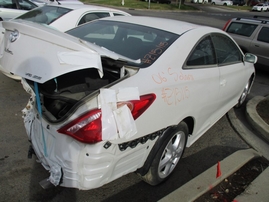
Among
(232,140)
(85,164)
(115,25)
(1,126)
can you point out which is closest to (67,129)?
(85,164)

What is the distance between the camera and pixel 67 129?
188 cm

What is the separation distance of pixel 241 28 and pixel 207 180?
655cm

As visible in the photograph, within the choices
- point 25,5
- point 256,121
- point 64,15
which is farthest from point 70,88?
point 25,5

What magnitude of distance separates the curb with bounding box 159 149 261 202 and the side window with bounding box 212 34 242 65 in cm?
123

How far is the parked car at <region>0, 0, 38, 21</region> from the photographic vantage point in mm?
7625

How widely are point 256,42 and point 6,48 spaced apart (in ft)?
22.9

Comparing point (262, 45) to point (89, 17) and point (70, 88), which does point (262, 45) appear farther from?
point (70, 88)

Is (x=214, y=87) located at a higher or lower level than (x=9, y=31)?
lower

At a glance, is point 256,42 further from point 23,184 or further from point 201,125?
point 23,184

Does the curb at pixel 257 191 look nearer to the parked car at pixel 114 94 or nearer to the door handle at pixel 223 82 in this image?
the parked car at pixel 114 94

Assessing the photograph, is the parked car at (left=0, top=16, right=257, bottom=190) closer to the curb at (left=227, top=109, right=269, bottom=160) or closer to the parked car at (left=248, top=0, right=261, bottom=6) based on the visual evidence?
the curb at (left=227, top=109, right=269, bottom=160)

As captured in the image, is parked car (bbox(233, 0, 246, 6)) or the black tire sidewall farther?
parked car (bbox(233, 0, 246, 6))

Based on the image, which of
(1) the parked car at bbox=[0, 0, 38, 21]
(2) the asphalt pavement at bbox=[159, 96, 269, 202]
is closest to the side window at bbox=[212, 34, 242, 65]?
(2) the asphalt pavement at bbox=[159, 96, 269, 202]

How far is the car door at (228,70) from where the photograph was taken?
332 cm
